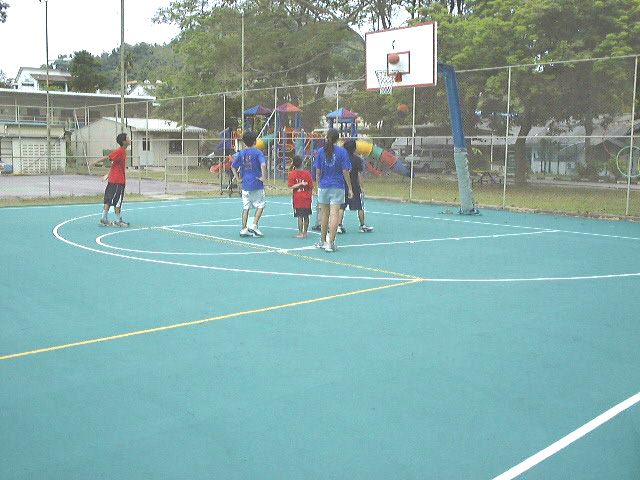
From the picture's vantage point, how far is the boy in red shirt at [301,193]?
Result: 44.1 ft

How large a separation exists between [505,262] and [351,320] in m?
4.58

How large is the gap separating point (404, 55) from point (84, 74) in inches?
2803

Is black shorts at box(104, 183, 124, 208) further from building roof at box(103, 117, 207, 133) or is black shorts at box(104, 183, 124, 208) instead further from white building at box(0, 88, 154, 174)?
building roof at box(103, 117, 207, 133)

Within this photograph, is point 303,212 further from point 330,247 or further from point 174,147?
point 174,147

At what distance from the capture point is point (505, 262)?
11164 mm

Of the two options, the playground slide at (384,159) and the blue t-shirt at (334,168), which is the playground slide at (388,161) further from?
the blue t-shirt at (334,168)

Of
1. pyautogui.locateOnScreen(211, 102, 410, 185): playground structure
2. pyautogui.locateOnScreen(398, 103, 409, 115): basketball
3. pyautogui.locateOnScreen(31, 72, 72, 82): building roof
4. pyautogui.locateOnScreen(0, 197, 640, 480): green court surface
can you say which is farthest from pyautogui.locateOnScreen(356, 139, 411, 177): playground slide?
pyautogui.locateOnScreen(31, 72, 72, 82): building roof

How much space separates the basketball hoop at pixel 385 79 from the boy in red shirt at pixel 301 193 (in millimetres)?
6631

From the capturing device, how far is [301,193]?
44.1 feet

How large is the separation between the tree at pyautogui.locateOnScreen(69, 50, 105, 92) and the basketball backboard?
6898cm

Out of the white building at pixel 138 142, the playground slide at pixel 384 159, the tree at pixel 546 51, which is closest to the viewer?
the tree at pixel 546 51

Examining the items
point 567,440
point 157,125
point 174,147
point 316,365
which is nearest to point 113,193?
point 316,365

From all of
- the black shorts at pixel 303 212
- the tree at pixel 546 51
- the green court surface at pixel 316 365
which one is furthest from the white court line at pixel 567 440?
the tree at pixel 546 51

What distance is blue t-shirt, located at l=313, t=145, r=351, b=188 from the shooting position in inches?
463
